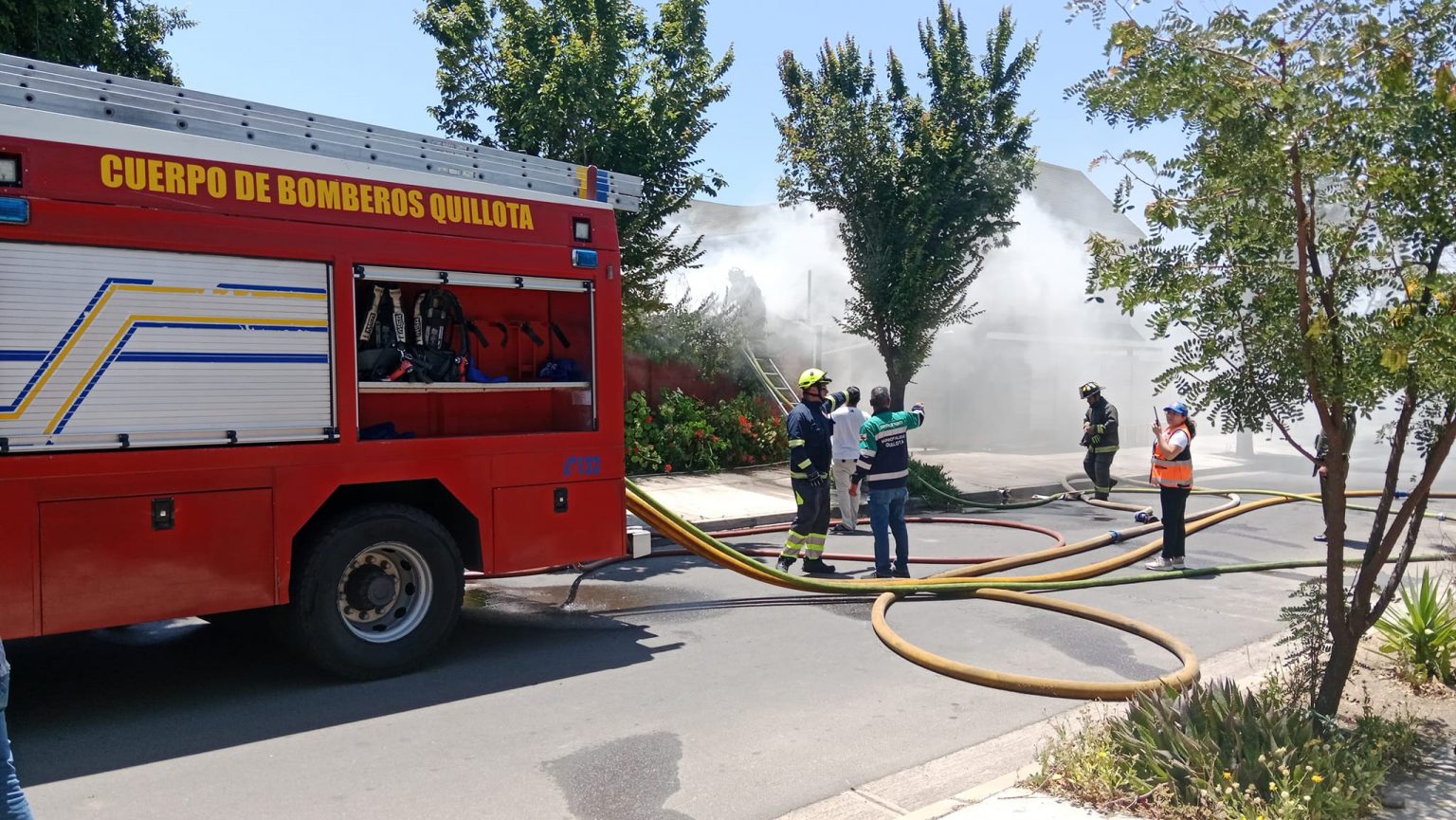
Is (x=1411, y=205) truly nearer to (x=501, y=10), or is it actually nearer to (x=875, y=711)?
(x=875, y=711)

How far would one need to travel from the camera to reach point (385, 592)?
5645 millimetres

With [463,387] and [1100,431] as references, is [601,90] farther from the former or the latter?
[1100,431]

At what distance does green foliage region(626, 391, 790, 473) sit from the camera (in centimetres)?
1447

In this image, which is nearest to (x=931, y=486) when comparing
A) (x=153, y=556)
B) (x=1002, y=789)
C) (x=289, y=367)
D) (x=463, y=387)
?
(x=463, y=387)

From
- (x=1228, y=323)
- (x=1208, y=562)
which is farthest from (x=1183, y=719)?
(x=1208, y=562)

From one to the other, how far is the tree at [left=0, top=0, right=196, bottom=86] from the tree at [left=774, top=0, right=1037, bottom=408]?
7.79 meters

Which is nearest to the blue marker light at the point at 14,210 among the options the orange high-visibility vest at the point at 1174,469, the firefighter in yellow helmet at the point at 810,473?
the firefighter in yellow helmet at the point at 810,473

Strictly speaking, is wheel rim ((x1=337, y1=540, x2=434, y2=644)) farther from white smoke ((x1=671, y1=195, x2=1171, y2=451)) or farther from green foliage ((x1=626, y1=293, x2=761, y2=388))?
white smoke ((x1=671, y1=195, x2=1171, y2=451))

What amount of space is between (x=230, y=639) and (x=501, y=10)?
678 cm

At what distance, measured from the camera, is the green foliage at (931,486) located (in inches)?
523

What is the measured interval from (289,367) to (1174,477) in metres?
6.82

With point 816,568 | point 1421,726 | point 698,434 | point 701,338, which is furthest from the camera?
point 701,338

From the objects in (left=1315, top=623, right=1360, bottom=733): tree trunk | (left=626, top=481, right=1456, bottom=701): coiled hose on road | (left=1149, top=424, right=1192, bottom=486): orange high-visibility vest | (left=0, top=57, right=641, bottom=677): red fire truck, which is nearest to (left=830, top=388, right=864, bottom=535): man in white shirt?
(left=626, top=481, right=1456, bottom=701): coiled hose on road

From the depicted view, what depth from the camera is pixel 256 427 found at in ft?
16.7
